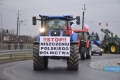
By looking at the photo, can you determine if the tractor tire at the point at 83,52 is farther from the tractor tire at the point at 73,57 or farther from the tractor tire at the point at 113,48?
the tractor tire at the point at 113,48

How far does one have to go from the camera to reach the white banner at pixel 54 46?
18969mm

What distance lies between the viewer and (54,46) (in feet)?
63.0

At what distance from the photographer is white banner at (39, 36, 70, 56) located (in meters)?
19.0

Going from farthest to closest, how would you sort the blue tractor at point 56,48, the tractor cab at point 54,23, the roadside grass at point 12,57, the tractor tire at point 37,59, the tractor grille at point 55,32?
the roadside grass at point 12,57 < the tractor cab at point 54,23 < the tractor grille at point 55,32 < the tractor tire at point 37,59 < the blue tractor at point 56,48

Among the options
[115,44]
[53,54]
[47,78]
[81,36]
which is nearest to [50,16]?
[53,54]

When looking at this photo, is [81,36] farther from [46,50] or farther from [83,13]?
[83,13]

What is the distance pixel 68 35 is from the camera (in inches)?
794

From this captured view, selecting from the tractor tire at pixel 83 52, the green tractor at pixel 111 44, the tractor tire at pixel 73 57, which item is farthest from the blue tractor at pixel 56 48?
the green tractor at pixel 111 44

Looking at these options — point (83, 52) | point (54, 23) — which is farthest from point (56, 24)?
point (83, 52)

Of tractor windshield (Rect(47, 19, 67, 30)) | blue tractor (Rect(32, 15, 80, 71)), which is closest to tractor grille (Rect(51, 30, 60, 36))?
blue tractor (Rect(32, 15, 80, 71))

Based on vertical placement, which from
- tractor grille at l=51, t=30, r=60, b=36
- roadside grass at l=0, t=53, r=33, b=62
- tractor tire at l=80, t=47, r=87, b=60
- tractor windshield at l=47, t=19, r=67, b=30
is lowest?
roadside grass at l=0, t=53, r=33, b=62

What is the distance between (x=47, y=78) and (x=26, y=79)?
999 millimetres

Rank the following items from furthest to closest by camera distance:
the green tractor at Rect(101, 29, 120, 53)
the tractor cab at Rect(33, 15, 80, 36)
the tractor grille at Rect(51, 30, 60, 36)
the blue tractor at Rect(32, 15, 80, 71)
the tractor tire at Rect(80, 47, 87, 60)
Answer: the green tractor at Rect(101, 29, 120, 53), the tractor tire at Rect(80, 47, 87, 60), the tractor cab at Rect(33, 15, 80, 36), the tractor grille at Rect(51, 30, 60, 36), the blue tractor at Rect(32, 15, 80, 71)

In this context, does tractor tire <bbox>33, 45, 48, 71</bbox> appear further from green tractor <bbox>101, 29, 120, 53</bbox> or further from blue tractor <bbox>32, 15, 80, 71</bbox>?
green tractor <bbox>101, 29, 120, 53</bbox>
